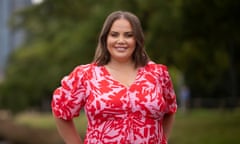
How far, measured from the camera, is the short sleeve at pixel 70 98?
119 inches

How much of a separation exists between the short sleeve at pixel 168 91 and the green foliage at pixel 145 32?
644 centimetres

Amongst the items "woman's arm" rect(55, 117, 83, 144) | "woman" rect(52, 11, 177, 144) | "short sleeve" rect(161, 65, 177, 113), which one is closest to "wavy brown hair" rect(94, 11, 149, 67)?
"woman" rect(52, 11, 177, 144)

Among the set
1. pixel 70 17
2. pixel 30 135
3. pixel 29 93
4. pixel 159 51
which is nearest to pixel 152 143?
pixel 159 51

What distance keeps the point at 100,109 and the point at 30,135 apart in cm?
1994

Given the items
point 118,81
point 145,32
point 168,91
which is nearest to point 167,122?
point 168,91

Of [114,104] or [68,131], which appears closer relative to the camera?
[114,104]

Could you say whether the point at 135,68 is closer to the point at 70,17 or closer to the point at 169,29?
the point at 169,29

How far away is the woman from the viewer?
2.92 metres

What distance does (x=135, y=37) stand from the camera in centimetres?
308

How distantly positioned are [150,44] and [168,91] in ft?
34.8

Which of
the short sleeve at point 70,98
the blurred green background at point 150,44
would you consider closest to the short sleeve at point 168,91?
the short sleeve at point 70,98

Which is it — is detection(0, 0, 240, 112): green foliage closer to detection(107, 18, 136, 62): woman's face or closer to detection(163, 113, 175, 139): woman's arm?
detection(163, 113, 175, 139): woman's arm

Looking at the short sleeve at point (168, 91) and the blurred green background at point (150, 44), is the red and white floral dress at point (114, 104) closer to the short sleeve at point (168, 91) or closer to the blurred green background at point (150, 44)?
the short sleeve at point (168, 91)

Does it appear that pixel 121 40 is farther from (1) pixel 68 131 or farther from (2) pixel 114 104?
(1) pixel 68 131
